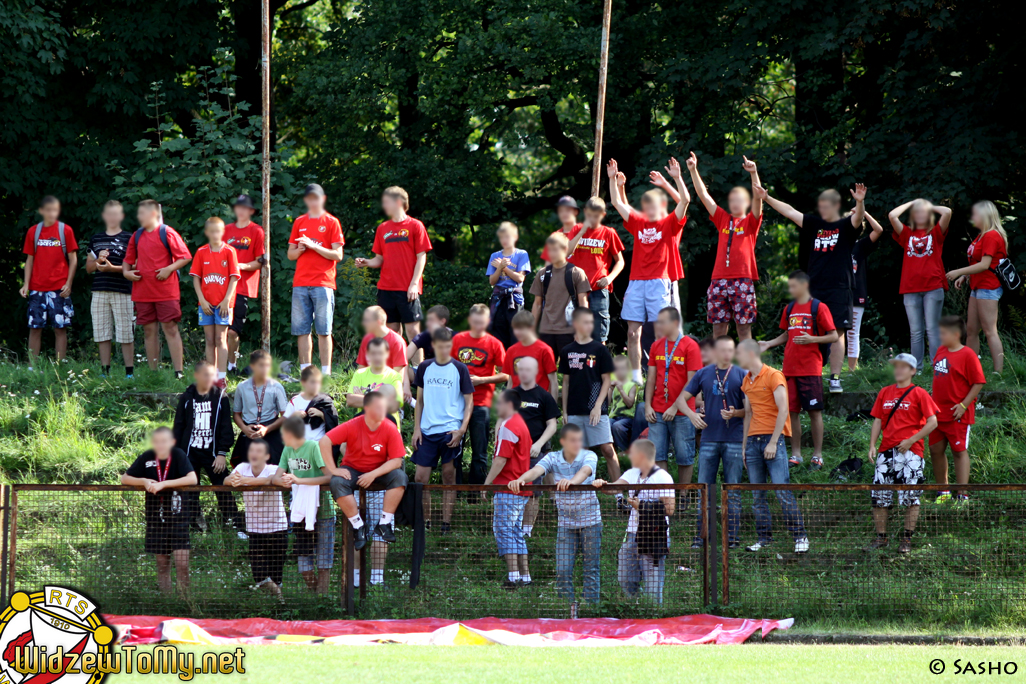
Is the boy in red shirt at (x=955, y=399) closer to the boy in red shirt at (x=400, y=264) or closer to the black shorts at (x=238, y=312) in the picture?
the boy in red shirt at (x=400, y=264)

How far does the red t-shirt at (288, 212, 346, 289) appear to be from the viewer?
36.3 feet

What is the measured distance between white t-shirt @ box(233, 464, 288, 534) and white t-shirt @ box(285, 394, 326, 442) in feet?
3.34

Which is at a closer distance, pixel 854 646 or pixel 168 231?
pixel 854 646

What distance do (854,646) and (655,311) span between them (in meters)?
4.43

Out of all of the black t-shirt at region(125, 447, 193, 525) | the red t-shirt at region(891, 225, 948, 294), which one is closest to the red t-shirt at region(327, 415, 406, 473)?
the black t-shirt at region(125, 447, 193, 525)

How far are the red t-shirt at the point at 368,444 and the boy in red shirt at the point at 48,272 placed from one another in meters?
5.97

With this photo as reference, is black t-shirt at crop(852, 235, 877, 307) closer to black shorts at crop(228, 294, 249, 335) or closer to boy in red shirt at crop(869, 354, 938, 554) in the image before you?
boy in red shirt at crop(869, 354, 938, 554)

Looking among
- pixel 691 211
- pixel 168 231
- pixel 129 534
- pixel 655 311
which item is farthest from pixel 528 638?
pixel 691 211

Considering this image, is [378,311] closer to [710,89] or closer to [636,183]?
[636,183]

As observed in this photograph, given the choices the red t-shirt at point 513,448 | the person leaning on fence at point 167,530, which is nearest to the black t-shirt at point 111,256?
the person leaning on fence at point 167,530

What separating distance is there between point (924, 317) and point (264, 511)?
8.20 metres

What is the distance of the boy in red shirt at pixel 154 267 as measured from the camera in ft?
37.9

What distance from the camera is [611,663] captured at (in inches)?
257

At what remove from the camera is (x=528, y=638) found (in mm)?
7242
